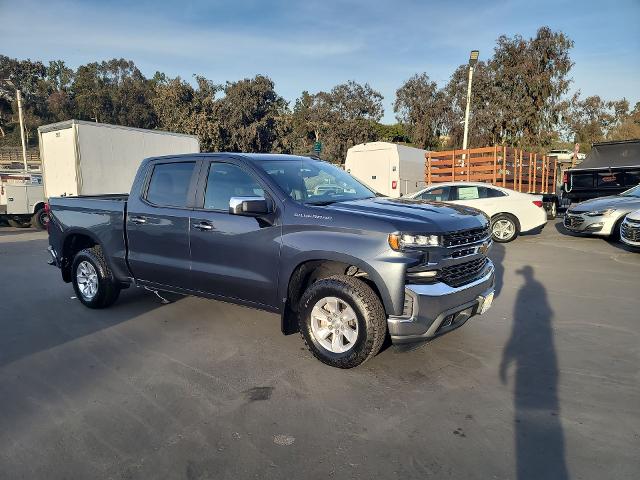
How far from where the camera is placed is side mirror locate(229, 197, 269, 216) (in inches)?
160

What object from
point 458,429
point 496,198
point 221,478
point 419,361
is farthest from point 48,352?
point 496,198

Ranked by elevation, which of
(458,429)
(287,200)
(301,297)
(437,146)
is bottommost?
(458,429)

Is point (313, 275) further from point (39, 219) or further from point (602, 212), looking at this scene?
point (39, 219)

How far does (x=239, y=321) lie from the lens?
17.6 ft

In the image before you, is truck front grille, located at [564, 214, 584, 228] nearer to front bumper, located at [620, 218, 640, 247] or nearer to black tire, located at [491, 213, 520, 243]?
black tire, located at [491, 213, 520, 243]

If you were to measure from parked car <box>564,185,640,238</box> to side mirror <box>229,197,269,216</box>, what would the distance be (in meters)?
9.40

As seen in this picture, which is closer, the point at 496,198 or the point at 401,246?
the point at 401,246

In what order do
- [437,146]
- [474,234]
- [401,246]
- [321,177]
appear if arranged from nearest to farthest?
1. [401,246]
2. [474,234]
3. [321,177]
4. [437,146]

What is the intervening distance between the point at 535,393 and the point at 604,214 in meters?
8.73

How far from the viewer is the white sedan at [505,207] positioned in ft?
36.8

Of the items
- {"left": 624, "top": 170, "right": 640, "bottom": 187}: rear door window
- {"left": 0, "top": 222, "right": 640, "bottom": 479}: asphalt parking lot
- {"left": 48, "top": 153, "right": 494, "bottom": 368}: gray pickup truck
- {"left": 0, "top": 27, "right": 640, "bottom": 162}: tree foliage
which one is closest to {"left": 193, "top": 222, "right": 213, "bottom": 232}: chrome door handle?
{"left": 48, "top": 153, "right": 494, "bottom": 368}: gray pickup truck

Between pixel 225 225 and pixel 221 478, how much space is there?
2432 mm

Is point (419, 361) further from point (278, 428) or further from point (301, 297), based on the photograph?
point (278, 428)

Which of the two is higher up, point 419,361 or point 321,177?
point 321,177
